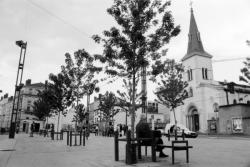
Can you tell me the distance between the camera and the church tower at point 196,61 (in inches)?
2223

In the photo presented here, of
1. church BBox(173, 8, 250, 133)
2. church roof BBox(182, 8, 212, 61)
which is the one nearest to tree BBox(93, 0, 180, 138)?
church BBox(173, 8, 250, 133)

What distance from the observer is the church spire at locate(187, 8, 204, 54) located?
2309 inches

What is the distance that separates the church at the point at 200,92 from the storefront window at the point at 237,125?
1180cm

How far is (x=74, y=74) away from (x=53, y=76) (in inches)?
167

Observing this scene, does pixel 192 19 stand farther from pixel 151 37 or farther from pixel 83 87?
pixel 151 37

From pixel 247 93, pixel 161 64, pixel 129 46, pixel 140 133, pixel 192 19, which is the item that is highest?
pixel 192 19

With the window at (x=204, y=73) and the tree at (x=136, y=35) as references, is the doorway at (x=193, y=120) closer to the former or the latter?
the window at (x=204, y=73)

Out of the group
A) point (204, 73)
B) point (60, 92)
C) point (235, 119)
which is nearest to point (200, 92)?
point (204, 73)

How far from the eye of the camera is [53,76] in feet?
84.8

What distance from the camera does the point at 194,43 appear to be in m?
59.0

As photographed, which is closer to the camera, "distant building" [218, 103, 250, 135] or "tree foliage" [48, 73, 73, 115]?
"tree foliage" [48, 73, 73, 115]

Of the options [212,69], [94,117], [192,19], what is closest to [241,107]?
[212,69]

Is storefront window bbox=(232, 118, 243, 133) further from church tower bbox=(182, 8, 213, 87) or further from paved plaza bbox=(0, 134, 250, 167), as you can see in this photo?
paved plaza bbox=(0, 134, 250, 167)

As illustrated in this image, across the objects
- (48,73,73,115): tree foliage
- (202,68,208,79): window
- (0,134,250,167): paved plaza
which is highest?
(202,68,208,79): window
